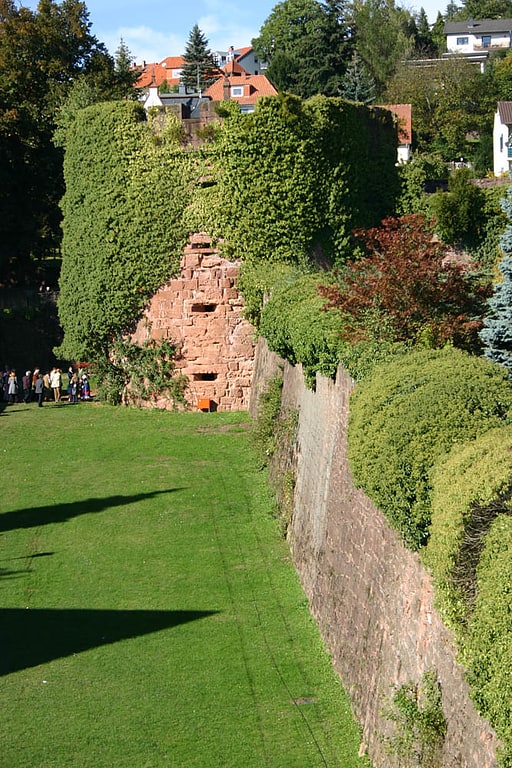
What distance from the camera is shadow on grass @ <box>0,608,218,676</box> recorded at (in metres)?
14.9

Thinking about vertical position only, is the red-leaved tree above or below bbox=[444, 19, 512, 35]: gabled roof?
below

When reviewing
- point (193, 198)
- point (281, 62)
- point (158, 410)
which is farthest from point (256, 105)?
point (281, 62)

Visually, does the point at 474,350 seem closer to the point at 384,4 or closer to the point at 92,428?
the point at 92,428

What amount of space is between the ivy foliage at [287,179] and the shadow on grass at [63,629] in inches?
494

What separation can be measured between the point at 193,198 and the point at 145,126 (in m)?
2.15

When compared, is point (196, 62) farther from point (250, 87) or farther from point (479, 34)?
point (479, 34)

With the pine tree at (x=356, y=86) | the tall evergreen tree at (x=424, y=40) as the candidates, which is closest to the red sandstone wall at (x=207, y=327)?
the pine tree at (x=356, y=86)

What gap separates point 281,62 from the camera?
7344 cm

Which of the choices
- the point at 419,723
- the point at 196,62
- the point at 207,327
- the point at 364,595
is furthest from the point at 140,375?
the point at 196,62

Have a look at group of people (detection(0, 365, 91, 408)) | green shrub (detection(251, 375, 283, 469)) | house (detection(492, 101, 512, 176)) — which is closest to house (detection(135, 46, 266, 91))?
house (detection(492, 101, 512, 176))

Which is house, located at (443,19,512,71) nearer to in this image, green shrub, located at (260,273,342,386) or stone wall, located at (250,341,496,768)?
green shrub, located at (260,273,342,386)

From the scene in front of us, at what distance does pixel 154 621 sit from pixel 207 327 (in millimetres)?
13515

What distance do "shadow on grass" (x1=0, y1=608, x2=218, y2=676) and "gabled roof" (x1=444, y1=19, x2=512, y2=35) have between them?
320ft

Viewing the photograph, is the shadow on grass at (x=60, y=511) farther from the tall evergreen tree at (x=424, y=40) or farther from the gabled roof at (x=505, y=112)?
the tall evergreen tree at (x=424, y=40)
